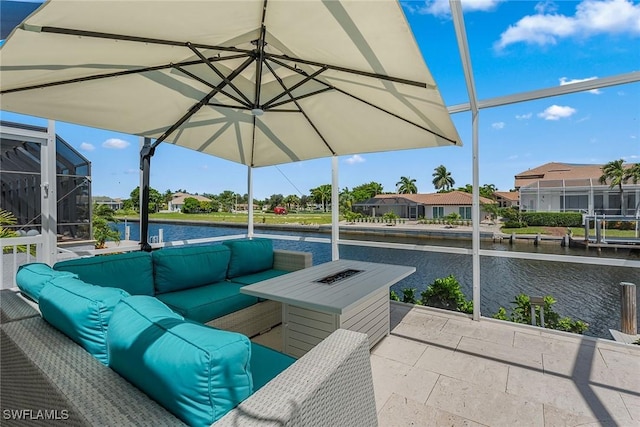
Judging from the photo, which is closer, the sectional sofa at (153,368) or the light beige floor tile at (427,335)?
the sectional sofa at (153,368)

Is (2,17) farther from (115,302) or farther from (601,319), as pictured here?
(601,319)

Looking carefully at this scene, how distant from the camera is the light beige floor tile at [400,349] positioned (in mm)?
2633

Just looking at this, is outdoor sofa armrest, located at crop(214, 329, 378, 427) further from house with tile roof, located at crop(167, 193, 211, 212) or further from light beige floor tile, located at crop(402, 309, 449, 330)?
house with tile roof, located at crop(167, 193, 211, 212)

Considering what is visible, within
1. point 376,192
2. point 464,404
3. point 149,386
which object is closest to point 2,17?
point 149,386

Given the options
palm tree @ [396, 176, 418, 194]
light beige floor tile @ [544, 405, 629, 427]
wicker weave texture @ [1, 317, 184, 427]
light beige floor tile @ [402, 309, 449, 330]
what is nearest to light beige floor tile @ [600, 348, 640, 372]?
light beige floor tile @ [544, 405, 629, 427]

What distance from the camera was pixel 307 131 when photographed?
3.68 m

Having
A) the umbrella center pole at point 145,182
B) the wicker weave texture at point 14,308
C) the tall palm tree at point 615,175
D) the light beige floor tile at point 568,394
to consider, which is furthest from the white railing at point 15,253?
the tall palm tree at point 615,175

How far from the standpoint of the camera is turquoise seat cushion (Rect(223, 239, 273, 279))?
3527mm

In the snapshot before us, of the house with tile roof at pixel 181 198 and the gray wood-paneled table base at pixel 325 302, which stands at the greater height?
the house with tile roof at pixel 181 198

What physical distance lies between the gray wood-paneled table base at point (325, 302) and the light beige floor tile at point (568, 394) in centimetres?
114

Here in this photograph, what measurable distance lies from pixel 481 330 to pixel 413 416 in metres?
1.67

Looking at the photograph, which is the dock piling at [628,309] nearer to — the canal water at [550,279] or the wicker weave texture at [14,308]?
the canal water at [550,279]

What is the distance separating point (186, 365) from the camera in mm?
898

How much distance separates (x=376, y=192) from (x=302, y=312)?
6.05m
